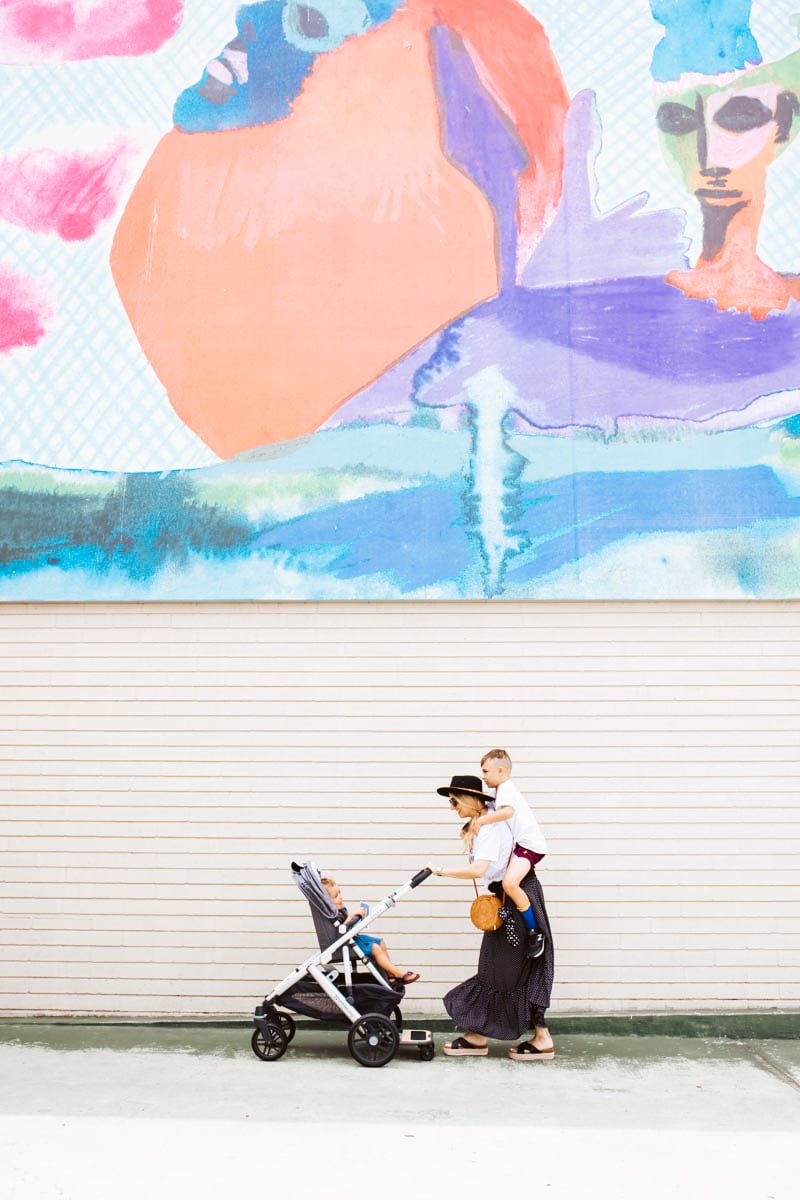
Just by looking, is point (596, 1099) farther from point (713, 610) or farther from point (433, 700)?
point (713, 610)

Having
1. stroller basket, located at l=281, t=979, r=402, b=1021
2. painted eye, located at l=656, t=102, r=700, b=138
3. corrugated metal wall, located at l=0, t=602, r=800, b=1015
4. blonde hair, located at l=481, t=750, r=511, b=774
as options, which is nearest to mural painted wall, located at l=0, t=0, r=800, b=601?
painted eye, located at l=656, t=102, r=700, b=138

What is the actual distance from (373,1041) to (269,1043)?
57 cm

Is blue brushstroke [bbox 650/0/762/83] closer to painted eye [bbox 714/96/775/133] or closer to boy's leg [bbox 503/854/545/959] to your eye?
painted eye [bbox 714/96/775/133]

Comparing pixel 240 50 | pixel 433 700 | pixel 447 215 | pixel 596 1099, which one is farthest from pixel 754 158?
pixel 596 1099

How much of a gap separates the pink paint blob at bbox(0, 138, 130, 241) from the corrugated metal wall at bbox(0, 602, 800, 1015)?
8.49 ft

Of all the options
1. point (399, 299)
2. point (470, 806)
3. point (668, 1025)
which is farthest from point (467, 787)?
point (399, 299)

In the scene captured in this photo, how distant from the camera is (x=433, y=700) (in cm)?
712

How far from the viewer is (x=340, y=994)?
593 cm

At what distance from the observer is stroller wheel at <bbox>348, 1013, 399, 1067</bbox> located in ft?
19.4

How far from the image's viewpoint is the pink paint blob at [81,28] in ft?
25.8

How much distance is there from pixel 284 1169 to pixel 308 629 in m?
3.43

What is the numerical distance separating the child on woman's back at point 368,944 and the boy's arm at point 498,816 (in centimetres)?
79

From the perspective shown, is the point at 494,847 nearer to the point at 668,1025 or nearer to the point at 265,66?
the point at 668,1025

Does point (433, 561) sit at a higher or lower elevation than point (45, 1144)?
higher
